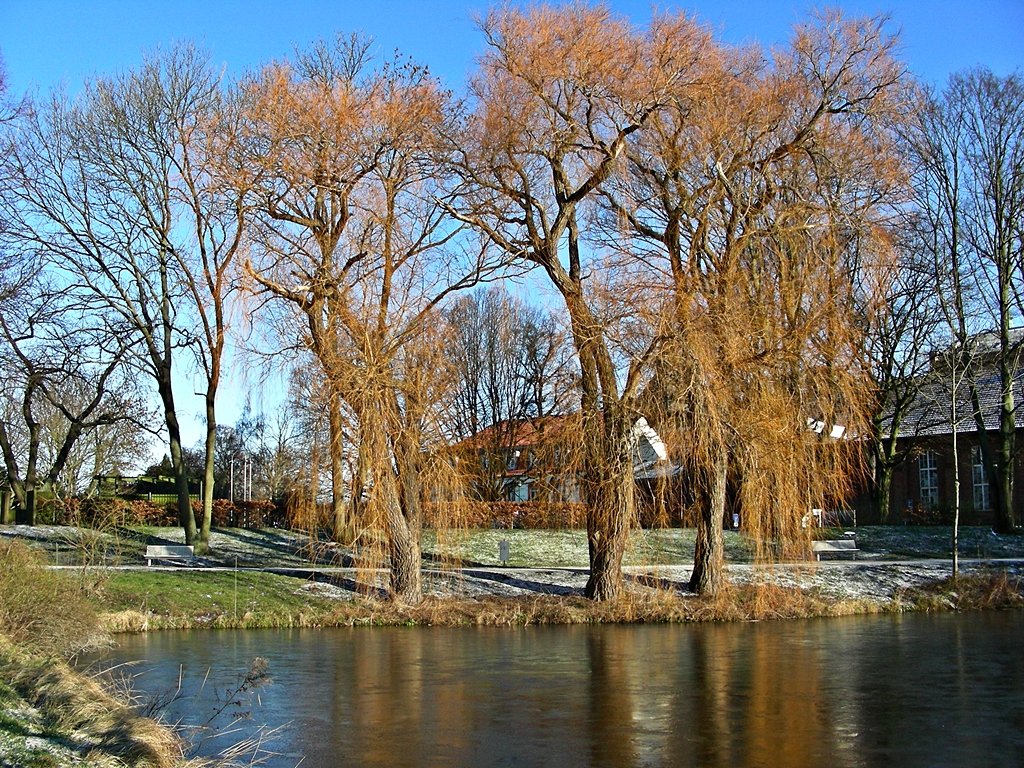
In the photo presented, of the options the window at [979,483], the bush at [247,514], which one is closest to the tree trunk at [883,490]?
the window at [979,483]

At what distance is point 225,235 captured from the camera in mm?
26828

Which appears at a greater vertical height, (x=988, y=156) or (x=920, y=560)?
(x=988, y=156)

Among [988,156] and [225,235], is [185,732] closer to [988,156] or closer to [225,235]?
[225,235]

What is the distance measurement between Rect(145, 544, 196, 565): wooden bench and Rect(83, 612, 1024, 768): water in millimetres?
6999

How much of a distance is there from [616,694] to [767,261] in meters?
11.7

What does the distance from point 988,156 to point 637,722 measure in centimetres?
2972

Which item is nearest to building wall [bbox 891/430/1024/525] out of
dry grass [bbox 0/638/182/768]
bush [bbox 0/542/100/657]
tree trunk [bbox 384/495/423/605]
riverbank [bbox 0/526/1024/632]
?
riverbank [bbox 0/526/1024/632]

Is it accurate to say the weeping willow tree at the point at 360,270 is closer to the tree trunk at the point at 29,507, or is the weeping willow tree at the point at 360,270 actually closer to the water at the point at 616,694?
the water at the point at 616,694

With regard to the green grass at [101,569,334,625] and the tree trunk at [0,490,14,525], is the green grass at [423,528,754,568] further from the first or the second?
the tree trunk at [0,490,14,525]

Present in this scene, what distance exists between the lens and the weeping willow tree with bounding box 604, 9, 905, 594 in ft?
70.7

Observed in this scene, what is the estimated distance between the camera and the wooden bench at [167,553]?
91.9 feet

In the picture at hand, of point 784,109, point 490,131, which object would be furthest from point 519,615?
point 784,109

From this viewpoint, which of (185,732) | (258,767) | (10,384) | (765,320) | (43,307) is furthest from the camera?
(10,384)

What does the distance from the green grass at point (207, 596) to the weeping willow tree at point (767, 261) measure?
9.32 m
